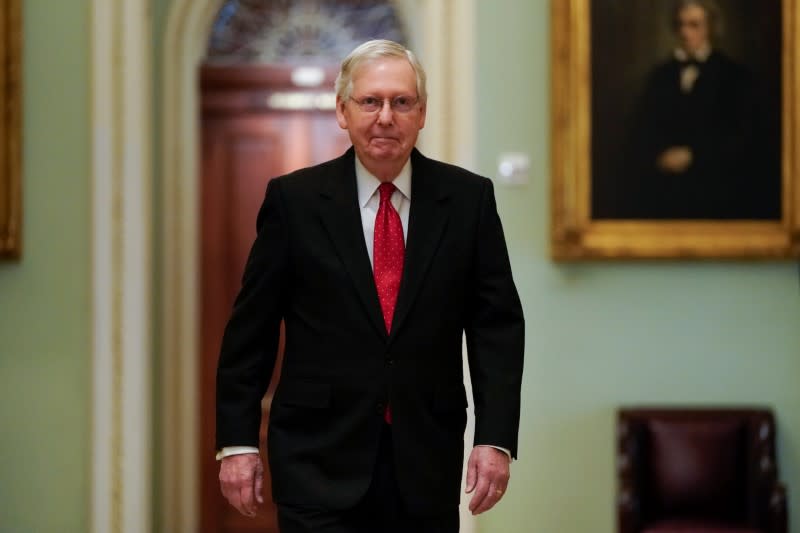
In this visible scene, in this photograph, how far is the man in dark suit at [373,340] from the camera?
255 centimetres

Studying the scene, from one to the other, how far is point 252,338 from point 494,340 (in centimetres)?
55

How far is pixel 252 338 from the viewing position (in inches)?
103

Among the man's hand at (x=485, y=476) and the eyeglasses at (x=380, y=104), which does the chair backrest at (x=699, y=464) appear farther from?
the eyeglasses at (x=380, y=104)

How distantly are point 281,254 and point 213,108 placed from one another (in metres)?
4.62

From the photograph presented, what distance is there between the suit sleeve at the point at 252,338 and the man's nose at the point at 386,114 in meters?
0.32

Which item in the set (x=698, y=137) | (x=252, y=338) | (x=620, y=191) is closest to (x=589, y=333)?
(x=620, y=191)

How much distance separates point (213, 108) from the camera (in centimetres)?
706

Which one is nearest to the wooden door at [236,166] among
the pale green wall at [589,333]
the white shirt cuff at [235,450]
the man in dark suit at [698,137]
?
the pale green wall at [589,333]

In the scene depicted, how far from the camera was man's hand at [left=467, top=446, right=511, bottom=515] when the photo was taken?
254 centimetres

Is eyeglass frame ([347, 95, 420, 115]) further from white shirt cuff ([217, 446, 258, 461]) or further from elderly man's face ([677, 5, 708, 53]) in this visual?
elderly man's face ([677, 5, 708, 53])

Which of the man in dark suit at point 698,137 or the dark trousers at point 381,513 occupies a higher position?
the man in dark suit at point 698,137

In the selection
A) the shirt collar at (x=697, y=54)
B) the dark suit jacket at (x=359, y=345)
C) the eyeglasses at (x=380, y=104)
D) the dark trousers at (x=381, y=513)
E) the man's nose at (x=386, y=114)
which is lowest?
the dark trousers at (x=381, y=513)

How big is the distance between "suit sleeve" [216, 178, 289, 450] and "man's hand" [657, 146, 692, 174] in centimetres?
284

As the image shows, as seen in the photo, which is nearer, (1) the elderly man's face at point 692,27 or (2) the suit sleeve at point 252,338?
(2) the suit sleeve at point 252,338
